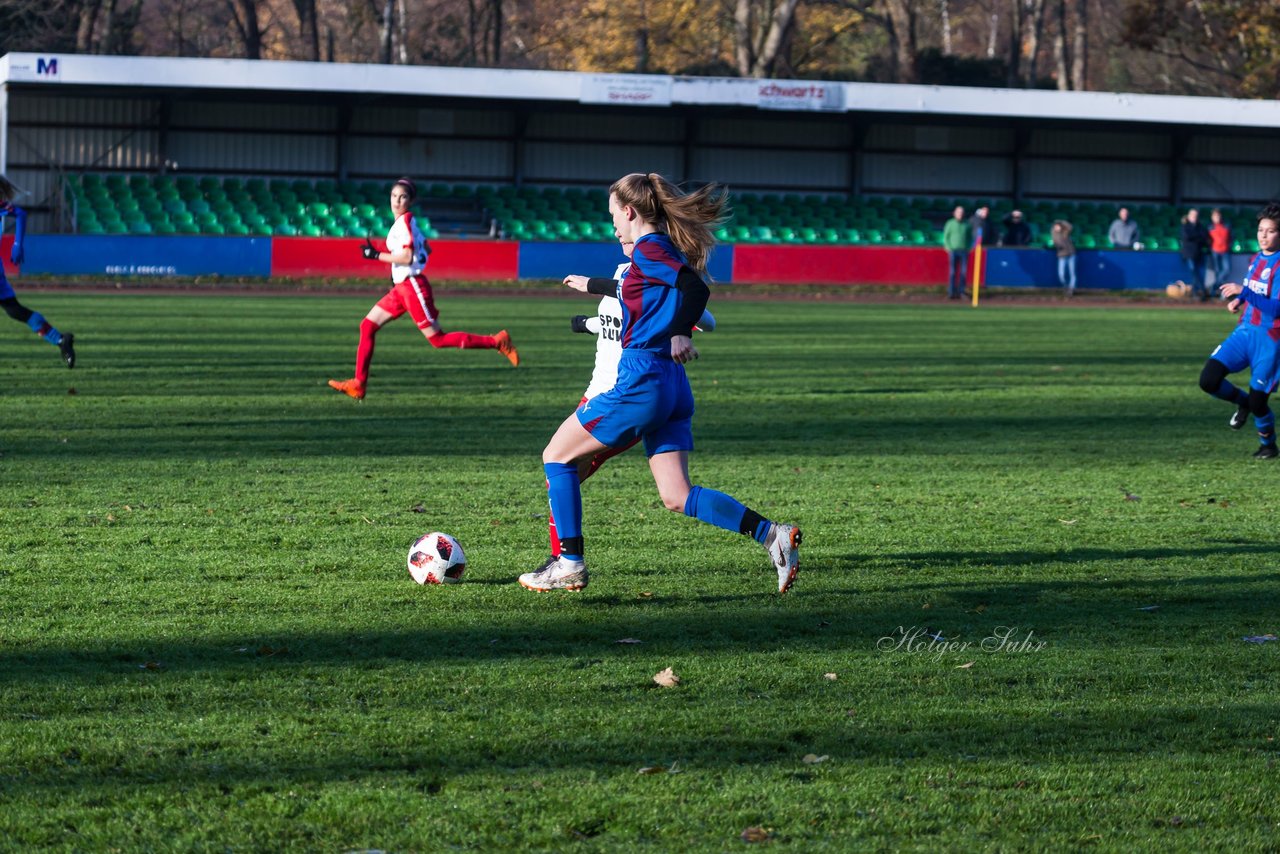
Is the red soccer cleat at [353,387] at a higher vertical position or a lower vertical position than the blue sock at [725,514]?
lower

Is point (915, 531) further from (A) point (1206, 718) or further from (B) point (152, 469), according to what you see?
(B) point (152, 469)

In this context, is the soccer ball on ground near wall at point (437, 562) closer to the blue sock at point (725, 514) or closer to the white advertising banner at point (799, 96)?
the blue sock at point (725, 514)

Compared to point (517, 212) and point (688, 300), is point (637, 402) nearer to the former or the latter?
point (688, 300)

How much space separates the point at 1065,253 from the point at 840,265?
5123mm

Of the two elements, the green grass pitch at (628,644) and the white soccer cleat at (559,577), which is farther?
the white soccer cleat at (559,577)

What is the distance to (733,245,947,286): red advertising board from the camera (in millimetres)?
34844

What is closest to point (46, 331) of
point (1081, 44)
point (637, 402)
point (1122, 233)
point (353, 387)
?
point (353, 387)

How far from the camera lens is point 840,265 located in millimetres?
35125

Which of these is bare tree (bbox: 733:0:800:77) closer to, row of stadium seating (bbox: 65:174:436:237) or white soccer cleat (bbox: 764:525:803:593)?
row of stadium seating (bbox: 65:174:436:237)

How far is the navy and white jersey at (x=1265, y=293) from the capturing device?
10.8 meters

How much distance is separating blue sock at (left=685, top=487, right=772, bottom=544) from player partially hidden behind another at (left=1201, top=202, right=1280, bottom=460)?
5.51 m

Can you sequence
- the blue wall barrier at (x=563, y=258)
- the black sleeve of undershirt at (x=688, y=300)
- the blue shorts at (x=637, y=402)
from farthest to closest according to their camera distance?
1. the blue wall barrier at (x=563, y=258)
2. the blue shorts at (x=637, y=402)
3. the black sleeve of undershirt at (x=688, y=300)

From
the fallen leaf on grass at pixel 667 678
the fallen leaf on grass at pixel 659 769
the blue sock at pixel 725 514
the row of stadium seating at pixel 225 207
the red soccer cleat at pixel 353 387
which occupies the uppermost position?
the row of stadium seating at pixel 225 207

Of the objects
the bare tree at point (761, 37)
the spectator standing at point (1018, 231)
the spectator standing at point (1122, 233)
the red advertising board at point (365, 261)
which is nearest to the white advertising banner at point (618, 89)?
the red advertising board at point (365, 261)
